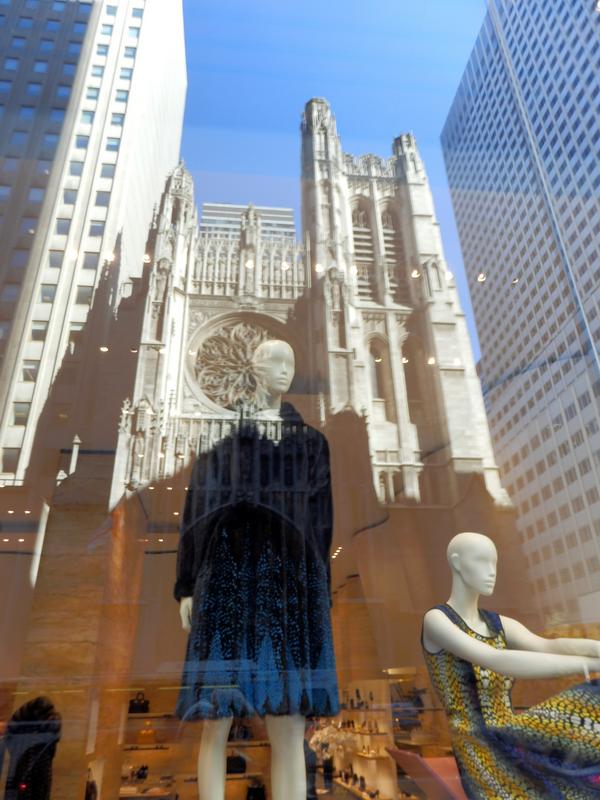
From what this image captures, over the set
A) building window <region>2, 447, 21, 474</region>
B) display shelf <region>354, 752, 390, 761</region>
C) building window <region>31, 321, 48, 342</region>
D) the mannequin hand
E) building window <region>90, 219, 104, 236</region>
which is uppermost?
building window <region>90, 219, 104, 236</region>

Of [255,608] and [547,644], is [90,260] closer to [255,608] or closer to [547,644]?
[255,608]

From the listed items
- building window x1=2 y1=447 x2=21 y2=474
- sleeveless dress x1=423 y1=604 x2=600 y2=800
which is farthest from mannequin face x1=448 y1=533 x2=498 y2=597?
building window x1=2 y1=447 x2=21 y2=474

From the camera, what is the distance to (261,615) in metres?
2.07

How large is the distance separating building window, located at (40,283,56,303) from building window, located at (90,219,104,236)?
2.17 feet

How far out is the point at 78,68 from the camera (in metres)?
4.76

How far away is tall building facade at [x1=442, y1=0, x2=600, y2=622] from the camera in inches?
A: 162

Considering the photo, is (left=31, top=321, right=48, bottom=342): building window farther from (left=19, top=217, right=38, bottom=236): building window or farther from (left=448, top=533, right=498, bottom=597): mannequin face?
(left=448, top=533, right=498, bottom=597): mannequin face

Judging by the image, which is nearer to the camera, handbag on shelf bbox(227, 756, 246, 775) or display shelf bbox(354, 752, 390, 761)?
handbag on shelf bbox(227, 756, 246, 775)

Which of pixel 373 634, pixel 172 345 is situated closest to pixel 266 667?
pixel 373 634

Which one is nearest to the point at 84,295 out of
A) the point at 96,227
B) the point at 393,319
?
the point at 96,227

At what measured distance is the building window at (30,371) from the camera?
13.2 ft

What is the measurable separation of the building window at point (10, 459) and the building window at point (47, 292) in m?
1.24

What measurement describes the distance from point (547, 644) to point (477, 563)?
1.11 ft

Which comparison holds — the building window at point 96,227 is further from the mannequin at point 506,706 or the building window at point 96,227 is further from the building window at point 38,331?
the mannequin at point 506,706
